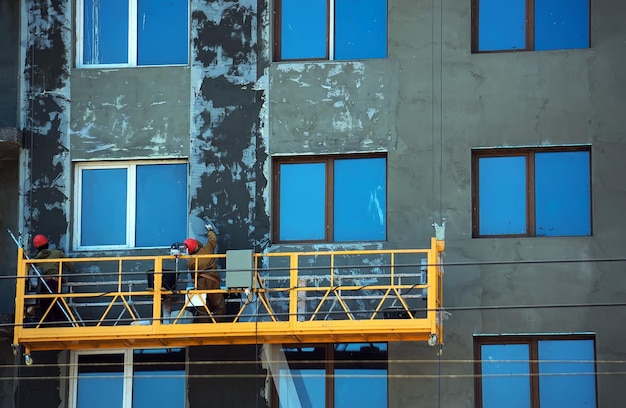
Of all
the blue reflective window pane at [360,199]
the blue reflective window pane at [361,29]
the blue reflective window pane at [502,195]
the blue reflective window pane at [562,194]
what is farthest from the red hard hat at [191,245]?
the blue reflective window pane at [562,194]

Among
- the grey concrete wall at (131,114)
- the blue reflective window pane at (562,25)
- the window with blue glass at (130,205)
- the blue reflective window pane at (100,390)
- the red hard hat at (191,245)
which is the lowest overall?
the blue reflective window pane at (100,390)

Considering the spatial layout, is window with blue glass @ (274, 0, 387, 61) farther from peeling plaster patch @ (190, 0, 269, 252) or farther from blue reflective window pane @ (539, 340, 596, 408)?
blue reflective window pane @ (539, 340, 596, 408)

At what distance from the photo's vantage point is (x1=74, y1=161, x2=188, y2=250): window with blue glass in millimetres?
28734

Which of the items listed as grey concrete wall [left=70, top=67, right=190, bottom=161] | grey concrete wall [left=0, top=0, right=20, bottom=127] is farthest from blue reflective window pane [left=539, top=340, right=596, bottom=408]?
grey concrete wall [left=0, top=0, right=20, bottom=127]

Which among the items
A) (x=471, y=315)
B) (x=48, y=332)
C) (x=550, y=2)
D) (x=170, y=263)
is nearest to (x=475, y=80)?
(x=550, y=2)

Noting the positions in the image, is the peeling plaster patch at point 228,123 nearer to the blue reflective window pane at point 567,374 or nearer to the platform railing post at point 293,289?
the platform railing post at point 293,289

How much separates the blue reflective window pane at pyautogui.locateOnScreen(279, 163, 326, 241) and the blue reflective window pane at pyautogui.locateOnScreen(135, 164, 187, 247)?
180cm

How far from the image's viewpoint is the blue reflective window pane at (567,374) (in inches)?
1053

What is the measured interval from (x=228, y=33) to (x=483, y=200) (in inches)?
216

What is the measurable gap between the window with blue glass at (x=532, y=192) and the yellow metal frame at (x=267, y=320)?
1.62m

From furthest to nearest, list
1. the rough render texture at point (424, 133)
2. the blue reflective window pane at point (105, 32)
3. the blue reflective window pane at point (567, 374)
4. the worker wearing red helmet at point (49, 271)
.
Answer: the blue reflective window pane at point (105, 32) → the worker wearing red helmet at point (49, 271) → the rough render texture at point (424, 133) → the blue reflective window pane at point (567, 374)

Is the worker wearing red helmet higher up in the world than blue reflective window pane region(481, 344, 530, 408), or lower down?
higher up

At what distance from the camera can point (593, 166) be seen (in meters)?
27.4

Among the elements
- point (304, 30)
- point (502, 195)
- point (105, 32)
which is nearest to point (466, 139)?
point (502, 195)
